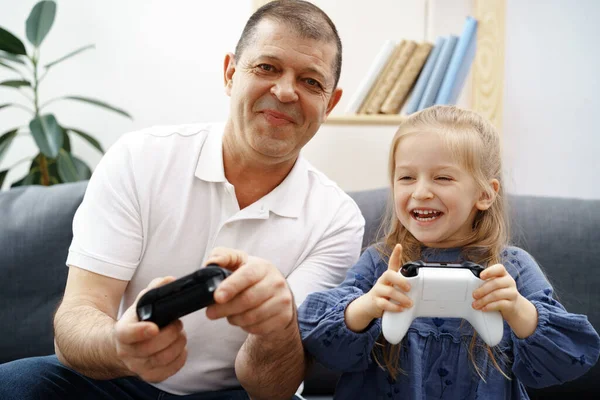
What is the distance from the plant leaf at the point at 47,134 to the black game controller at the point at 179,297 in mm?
1416

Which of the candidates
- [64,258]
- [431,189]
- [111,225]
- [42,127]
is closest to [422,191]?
[431,189]

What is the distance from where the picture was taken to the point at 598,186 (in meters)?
2.60

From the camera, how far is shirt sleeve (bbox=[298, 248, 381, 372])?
3.98 ft

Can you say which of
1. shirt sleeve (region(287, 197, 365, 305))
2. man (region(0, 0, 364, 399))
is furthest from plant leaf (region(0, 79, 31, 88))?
shirt sleeve (region(287, 197, 365, 305))

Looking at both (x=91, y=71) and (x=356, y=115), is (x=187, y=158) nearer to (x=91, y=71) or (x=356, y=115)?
(x=356, y=115)

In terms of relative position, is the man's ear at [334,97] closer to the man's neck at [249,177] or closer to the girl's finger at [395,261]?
the man's neck at [249,177]

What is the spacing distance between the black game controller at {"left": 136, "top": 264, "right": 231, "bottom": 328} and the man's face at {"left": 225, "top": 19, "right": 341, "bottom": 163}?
0.54 m

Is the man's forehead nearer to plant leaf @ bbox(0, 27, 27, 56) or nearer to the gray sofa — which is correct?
the gray sofa

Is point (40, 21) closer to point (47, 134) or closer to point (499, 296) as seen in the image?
point (47, 134)

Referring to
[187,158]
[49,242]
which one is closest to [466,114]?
[187,158]

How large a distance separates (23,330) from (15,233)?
0.25 m

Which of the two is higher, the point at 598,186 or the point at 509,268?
the point at 509,268

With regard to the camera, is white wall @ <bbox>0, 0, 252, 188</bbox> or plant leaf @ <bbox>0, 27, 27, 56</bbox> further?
white wall @ <bbox>0, 0, 252, 188</bbox>

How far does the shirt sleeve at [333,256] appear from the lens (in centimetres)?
141
